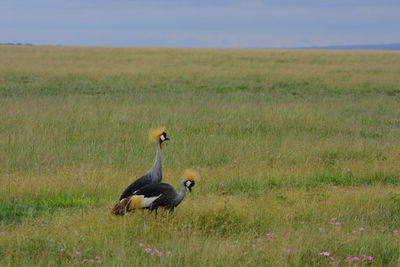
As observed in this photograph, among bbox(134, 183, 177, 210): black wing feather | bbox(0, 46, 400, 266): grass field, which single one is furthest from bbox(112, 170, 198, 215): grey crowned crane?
bbox(0, 46, 400, 266): grass field

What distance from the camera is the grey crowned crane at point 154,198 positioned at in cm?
570

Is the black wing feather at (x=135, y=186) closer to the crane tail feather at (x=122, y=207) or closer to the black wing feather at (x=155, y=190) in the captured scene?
the crane tail feather at (x=122, y=207)

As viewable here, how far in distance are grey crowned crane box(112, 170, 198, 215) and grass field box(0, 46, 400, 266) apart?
160 mm

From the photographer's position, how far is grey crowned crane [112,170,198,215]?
18.7ft

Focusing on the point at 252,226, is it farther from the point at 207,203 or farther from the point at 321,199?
the point at 321,199

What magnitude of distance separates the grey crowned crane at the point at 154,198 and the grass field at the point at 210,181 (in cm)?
16

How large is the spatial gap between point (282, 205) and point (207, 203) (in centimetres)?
113

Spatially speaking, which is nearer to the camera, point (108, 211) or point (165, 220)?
point (165, 220)

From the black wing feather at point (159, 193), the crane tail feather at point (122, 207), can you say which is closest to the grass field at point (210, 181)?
the crane tail feather at point (122, 207)

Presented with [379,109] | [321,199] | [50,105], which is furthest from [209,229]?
[379,109]

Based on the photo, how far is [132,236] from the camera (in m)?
5.59

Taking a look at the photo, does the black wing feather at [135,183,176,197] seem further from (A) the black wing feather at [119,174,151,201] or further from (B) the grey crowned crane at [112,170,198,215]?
(A) the black wing feather at [119,174,151,201]

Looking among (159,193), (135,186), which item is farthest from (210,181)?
(159,193)

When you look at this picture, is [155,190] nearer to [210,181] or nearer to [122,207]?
[122,207]
